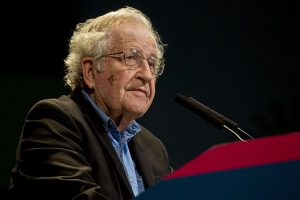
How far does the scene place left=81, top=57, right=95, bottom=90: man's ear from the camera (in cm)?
162

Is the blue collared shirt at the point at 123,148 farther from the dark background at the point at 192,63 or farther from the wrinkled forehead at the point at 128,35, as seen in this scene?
the dark background at the point at 192,63

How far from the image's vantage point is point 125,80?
5.18ft

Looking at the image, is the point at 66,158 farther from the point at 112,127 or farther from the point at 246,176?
the point at 246,176

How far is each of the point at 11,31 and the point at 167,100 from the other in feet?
2.50

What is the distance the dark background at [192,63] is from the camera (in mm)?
2303

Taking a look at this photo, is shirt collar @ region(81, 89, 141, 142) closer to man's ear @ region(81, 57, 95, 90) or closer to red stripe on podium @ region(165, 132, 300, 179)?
man's ear @ region(81, 57, 95, 90)

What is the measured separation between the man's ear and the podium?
974mm

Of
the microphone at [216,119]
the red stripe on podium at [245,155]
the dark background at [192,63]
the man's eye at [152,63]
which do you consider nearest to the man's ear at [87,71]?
the man's eye at [152,63]

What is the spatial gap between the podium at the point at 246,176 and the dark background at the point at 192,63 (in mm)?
1699

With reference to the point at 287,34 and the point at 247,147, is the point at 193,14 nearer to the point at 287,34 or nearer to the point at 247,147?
the point at 287,34

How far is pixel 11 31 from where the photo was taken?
7.52 feet

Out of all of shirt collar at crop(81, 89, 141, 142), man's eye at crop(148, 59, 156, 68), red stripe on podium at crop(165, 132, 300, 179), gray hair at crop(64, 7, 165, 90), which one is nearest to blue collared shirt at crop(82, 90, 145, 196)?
shirt collar at crop(81, 89, 141, 142)

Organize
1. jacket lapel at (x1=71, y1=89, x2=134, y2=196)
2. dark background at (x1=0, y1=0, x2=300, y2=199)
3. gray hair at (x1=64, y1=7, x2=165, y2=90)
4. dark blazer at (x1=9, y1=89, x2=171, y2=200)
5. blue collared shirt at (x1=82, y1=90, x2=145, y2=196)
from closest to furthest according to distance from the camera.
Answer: dark blazer at (x1=9, y1=89, x2=171, y2=200) → jacket lapel at (x1=71, y1=89, x2=134, y2=196) → blue collared shirt at (x1=82, y1=90, x2=145, y2=196) → gray hair at (x1=64, y1=7, x2=165, y2=90) → dark background at (x1=0, y1=0, x2=300, y2=199)

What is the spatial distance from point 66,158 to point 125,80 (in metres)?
0.40
